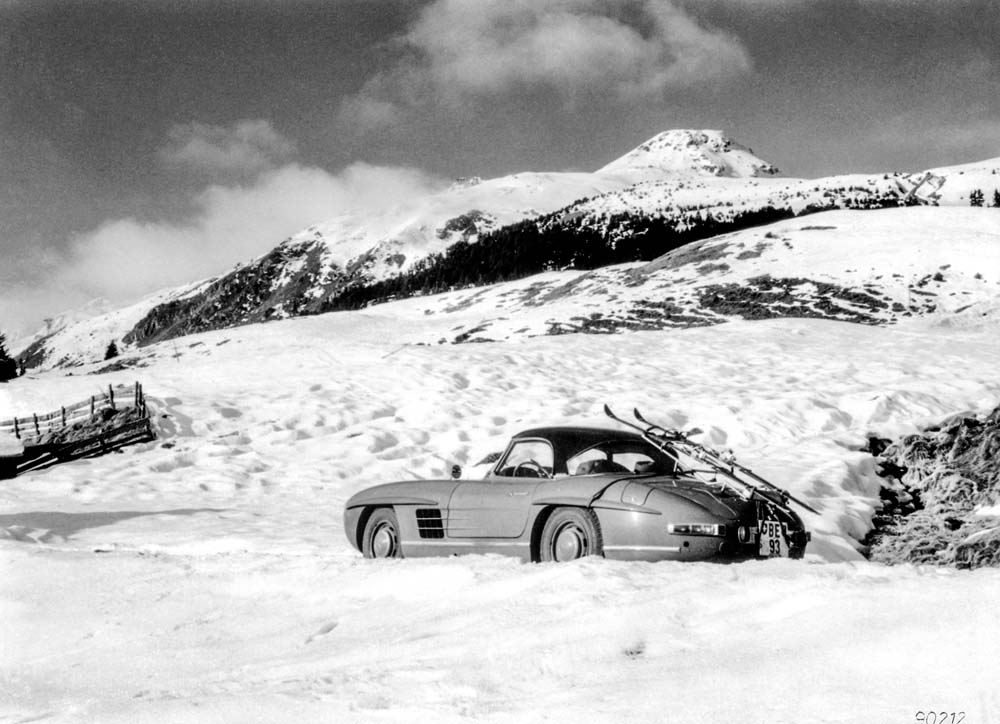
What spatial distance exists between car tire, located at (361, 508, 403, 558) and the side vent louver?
327mm

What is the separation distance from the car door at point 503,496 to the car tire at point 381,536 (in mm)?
864

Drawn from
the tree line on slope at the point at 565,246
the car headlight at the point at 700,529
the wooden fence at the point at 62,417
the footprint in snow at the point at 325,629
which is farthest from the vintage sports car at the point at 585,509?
the tree line on slope at the point at 565,246

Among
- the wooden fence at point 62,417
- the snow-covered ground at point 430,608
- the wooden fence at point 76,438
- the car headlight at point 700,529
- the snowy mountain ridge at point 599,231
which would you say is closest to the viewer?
the snow-covered ground at point 430,608

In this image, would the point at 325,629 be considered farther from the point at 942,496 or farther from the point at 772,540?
the point at 942,496

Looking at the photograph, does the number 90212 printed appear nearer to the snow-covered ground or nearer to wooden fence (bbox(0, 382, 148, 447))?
the snow-covered ground

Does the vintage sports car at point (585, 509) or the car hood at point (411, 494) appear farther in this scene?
the car hood at point (411, 494)

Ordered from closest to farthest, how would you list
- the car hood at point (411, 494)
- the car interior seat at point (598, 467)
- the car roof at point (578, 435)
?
the car interior seat at point (598, 467) < the car roof at point (578, 435) < the car hood at point (411, 494)

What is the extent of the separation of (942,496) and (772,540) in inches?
204

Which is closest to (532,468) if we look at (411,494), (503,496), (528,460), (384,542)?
(528,460)

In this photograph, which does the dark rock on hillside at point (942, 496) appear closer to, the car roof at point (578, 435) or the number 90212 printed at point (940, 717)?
the car roof at point (578, 435)

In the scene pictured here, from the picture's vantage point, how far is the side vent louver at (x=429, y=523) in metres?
8.16

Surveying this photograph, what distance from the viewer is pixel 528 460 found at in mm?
8133

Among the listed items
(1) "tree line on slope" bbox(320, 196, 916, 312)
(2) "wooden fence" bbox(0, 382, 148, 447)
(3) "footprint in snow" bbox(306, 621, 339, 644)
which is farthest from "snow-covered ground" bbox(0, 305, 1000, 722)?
(1) "tree line on slope" bbox(320, 196, 916, 312)

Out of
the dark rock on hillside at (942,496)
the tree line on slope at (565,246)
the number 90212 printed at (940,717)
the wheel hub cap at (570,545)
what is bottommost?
the dark rock on hillside at (942,496)
